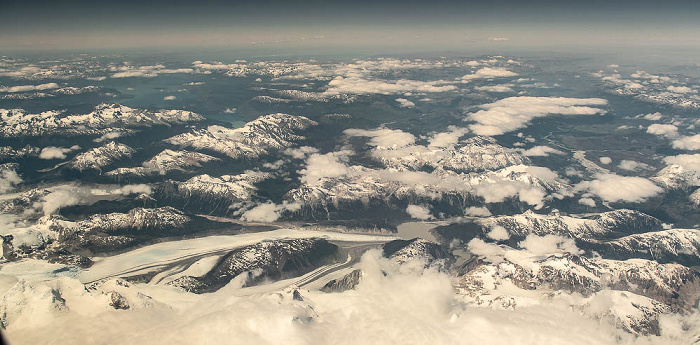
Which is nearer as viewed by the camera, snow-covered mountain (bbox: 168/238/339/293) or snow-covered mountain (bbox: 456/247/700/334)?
snow-covered mountain (bbox: 456/247/700/334)

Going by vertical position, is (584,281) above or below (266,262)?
below

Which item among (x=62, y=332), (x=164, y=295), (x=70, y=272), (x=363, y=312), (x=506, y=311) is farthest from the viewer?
(x=70, y=272)

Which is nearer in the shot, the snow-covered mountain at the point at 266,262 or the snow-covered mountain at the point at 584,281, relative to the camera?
the snow-covered mountain at the point at 584,281

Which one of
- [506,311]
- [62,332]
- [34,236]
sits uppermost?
[62,332]

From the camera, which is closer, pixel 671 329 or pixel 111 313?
pixel 111 313

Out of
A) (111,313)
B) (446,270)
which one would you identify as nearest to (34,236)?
(111,313)

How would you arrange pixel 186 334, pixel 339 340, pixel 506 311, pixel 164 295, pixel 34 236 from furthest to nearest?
pixel 34 236 → pixel 506 311 → pixel 164 295 → pixel 339 340 → pixel 186 334

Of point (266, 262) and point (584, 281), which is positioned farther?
point (266, 262)

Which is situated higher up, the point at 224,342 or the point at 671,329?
the point at 224,342

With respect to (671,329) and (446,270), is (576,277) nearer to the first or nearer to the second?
(671,329)
